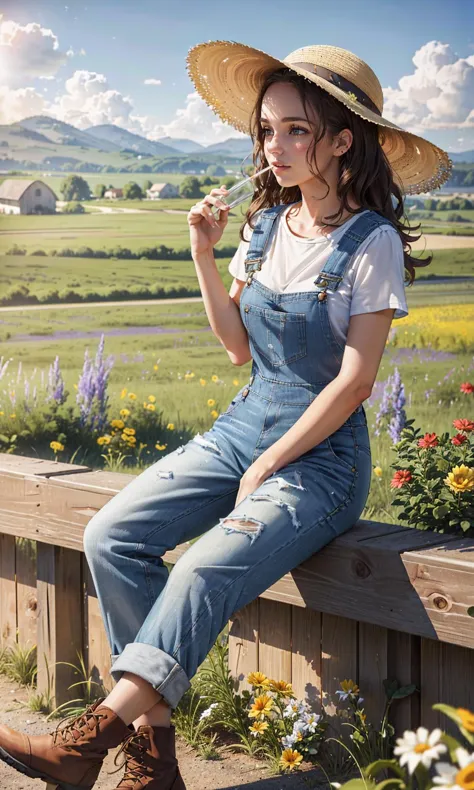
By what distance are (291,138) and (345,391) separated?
0.60 m

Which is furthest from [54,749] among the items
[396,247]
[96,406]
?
[96,406]

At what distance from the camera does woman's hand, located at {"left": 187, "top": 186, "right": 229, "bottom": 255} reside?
8.47 feet

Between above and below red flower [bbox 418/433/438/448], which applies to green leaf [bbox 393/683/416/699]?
below

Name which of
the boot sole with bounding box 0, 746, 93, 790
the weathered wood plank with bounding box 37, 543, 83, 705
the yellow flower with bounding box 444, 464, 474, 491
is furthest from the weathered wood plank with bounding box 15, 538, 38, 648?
the yellow flower with bounding box 444, 464, 474, 491

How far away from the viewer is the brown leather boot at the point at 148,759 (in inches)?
84.7

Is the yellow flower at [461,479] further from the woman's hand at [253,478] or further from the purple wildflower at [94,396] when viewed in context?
the purple wildflower at [94,396]

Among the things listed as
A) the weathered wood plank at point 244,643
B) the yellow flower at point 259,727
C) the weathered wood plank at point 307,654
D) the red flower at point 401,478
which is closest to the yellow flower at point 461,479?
the red flower at point 401,478

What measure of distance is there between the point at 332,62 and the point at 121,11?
319cm

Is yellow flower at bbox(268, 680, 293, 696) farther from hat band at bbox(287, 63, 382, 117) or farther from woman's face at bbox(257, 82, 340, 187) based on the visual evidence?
hat band at bbox(287, 63, 382, 117)

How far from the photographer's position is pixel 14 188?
5.69 meters

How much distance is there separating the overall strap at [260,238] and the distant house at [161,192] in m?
3.21

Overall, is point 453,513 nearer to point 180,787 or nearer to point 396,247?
point 396,247

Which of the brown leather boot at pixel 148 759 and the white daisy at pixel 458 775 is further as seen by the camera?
the brown leather boot at pixel 148 759

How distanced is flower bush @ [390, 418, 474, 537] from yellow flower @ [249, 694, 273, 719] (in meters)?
0.54
